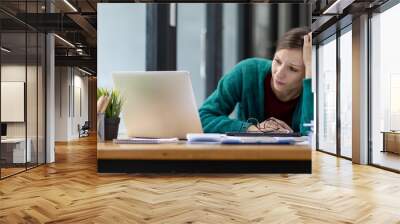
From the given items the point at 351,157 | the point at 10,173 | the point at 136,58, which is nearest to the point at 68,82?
the point at 10,173

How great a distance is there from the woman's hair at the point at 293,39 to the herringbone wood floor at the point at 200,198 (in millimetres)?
1543

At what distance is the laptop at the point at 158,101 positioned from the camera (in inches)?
148

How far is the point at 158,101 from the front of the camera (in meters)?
3.77

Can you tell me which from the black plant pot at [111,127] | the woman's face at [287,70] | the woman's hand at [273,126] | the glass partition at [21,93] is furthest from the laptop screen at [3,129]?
the woman's face at [287,70]

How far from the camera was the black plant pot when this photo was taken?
3893 millimetres

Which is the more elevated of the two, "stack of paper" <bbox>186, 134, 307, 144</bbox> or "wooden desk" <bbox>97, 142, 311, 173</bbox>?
"stack of paper" <bbox>186, 134, 307, 144</bbox>

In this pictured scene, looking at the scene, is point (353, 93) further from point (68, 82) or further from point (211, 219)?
point (68, 82)

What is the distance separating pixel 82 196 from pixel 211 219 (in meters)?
1.72

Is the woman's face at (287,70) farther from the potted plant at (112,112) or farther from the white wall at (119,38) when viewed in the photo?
the potted plant at (112,112)

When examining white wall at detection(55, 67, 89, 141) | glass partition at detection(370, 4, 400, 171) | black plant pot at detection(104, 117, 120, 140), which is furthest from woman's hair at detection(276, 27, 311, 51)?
white wall at detection(55, 67, 89, 141)

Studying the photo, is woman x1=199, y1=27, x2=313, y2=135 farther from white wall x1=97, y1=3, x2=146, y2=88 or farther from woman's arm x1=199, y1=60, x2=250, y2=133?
white wall x1=97, y1=3, x2=146, y2=88

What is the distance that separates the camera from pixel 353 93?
792cm

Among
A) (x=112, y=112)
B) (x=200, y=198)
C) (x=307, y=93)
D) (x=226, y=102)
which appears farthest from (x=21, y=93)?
(x=307, y=93)

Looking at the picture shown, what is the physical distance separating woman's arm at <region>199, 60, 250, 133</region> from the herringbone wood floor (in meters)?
0.81
